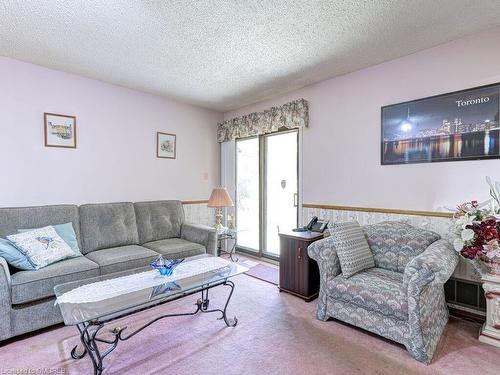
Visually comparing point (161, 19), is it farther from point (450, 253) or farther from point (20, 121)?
point (450, 253)

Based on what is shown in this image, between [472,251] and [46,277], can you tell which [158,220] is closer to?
[46,277]

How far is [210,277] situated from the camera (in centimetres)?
230

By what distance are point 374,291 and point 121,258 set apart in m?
2.33

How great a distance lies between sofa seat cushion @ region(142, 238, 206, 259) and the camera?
3116 mm

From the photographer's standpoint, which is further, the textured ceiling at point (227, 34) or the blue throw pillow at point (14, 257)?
the blue throw pillow at point (14, 257)

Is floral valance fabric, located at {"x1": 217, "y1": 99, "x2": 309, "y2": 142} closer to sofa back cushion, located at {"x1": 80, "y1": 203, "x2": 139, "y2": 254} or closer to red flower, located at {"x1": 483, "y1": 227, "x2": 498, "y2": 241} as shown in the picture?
sofa back cushion, located at {"x1": 80, "y1": 203, "x2": 139, "y2": 254}

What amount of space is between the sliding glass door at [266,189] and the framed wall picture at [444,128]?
1.32 meters

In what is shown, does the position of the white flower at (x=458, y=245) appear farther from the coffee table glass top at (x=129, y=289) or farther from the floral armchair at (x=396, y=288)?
the coffee table glass top at (x=129, y=289)

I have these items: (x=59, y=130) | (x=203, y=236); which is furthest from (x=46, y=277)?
(x=59, y=130)

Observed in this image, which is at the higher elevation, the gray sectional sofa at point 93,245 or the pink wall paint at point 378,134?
the pink wall paint at point 378,134

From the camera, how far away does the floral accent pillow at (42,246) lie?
238 cm

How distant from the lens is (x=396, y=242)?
2531 millimetres

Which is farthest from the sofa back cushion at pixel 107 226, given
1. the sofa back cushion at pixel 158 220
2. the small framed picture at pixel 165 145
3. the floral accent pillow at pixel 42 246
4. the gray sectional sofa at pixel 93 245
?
the small framed picture at pixel 165 145

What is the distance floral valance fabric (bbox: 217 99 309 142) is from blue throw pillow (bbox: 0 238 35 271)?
3141 mm
